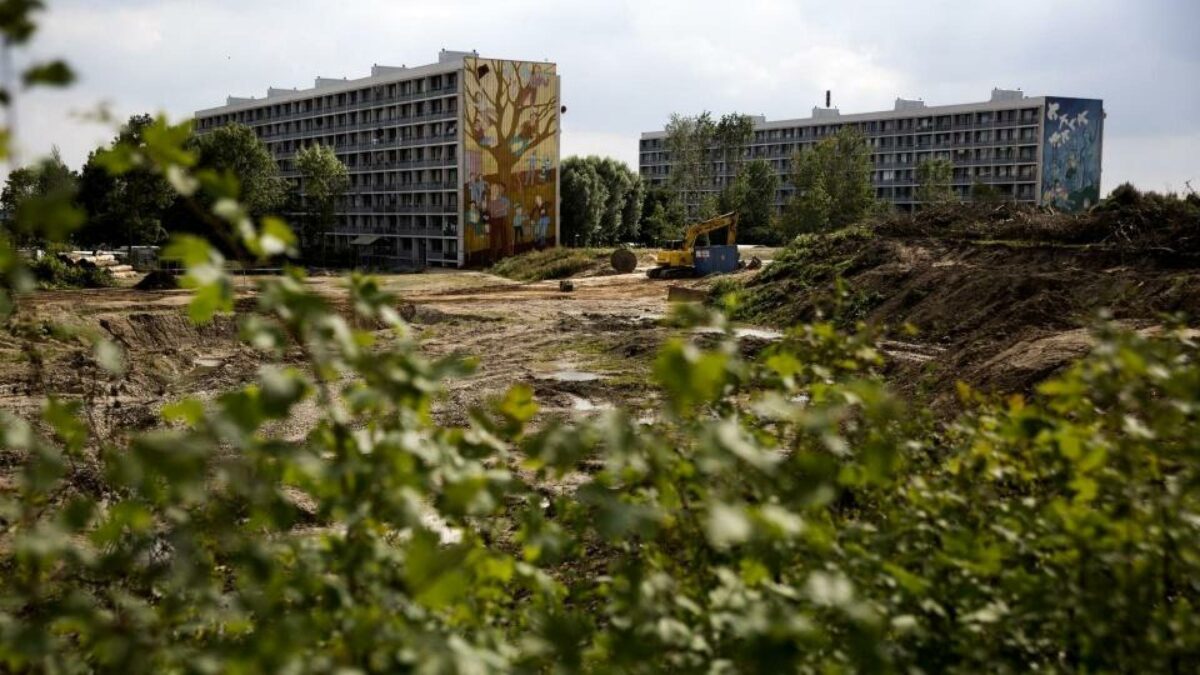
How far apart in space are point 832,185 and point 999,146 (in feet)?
131

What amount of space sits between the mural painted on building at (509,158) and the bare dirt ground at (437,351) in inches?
1300

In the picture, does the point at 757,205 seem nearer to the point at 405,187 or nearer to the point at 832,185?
the point at 832,185

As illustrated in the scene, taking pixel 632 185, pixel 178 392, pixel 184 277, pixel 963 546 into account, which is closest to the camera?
pixel 184 277

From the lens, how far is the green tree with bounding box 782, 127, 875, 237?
6981cm

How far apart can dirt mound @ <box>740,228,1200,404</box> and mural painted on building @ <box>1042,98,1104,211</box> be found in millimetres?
79479

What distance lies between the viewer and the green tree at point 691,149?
90562 millimetres

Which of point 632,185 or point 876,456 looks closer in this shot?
point 876,456

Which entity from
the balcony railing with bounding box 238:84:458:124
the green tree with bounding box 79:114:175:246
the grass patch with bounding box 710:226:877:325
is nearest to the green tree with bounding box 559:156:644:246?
the balcony railing with bounding box 238:84:458:124

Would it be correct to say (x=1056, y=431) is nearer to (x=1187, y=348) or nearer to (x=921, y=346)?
(x=1187, y=348)

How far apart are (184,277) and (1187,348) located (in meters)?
3.47

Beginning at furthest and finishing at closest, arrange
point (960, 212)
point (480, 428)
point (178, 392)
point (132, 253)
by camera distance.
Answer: point (132, 253)
point (960, 212)
point (178, 392)
point (480, 428)

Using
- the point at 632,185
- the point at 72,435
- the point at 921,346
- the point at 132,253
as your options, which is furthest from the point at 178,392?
the point at 632,185

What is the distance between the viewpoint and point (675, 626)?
271 centimetres

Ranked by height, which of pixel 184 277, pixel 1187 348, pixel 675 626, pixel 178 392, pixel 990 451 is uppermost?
pixel 184 277
